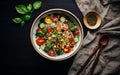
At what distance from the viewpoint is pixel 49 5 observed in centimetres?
184

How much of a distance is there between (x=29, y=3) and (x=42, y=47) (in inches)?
12.5

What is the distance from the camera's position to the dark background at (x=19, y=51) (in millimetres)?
1820

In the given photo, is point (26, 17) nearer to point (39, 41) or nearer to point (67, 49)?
point (39, 41)

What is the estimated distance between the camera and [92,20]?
1.86 metres

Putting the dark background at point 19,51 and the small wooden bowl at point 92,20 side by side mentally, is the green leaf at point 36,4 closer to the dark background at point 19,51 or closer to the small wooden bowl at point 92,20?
the dark background at point 19,51

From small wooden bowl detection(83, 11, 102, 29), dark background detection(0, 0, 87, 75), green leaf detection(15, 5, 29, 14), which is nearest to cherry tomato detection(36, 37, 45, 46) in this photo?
dark background detection(0, 0, 87, 75)

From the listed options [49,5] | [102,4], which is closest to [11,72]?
[49,5]

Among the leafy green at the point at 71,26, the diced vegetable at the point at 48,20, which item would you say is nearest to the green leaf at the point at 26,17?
the diced vegetable at the point at 48,20

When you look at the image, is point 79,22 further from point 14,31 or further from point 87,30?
point 14,31

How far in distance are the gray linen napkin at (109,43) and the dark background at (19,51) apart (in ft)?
0.31

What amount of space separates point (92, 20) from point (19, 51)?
0.55 m

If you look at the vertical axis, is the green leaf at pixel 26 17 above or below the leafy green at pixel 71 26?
above

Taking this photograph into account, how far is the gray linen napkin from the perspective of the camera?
1.80 meters

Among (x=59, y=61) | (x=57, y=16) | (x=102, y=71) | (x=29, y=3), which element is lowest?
(x=102, y=71)
